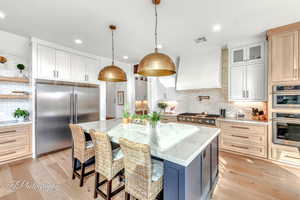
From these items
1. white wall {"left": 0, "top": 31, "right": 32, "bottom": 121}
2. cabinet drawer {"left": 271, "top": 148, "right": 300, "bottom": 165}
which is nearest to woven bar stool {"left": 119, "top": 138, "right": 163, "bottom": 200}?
cabinet drawer {"left": 271, "top": 148, "right": 300, "bottom": 165}

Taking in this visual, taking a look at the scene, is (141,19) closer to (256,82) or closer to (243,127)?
(256,82)

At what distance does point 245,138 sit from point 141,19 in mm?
3367

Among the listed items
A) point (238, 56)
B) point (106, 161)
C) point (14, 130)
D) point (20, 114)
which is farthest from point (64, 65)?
point (238, 56)

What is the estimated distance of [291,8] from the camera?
6.79 feet

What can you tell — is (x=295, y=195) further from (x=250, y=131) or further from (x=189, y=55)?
(x=189, y=55)

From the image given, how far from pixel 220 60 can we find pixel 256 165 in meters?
2.58

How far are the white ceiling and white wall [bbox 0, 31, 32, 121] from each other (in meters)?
0.36

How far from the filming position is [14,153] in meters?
2.88

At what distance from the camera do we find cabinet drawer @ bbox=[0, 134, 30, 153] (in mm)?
2754

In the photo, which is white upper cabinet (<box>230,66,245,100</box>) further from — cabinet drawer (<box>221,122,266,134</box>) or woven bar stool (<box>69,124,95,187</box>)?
woven bar stool (<box>69,124,95,187</box>)

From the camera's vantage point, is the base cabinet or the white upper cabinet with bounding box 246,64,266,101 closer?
the base cabinet

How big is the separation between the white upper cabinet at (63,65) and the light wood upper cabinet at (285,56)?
4.86 meters

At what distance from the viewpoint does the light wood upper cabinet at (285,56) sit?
2523mm

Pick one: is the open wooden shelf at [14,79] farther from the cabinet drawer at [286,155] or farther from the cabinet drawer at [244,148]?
the cabinet drawer at [286,155]
